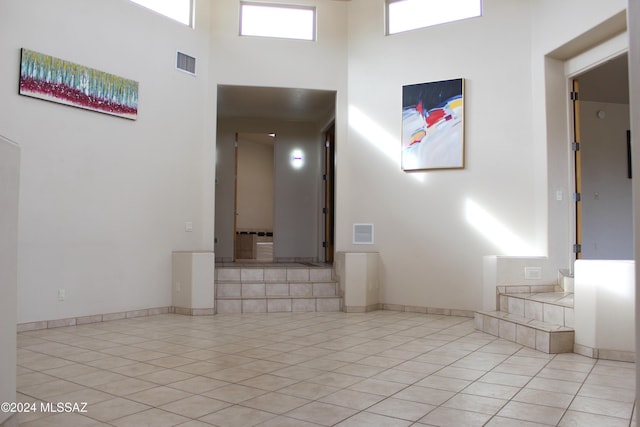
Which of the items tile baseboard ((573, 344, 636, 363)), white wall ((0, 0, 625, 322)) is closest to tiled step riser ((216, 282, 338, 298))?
white wall ((0, 0, 625, 322))

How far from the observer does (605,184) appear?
26.2ft

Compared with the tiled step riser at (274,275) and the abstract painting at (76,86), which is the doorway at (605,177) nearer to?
the tiled step riser at (274,275)

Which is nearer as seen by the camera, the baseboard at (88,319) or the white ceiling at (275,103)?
the baseboard at (88,319)

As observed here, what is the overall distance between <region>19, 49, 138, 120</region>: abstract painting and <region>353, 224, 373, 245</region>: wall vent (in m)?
3.26

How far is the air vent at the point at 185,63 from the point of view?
6.58 meters

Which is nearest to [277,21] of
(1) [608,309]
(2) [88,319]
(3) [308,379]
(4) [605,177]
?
(2) [88,319]

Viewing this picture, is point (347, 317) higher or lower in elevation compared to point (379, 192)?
lower

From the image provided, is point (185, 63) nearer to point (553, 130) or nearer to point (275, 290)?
point (275, 290)

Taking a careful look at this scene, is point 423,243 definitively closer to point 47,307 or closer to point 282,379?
point 282,379

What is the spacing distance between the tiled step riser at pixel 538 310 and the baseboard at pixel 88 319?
4.11 m

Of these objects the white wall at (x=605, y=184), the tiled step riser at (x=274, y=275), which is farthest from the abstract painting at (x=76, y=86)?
the white wall at (x=605, y=184)

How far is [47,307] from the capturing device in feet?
16.9

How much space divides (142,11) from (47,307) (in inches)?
144

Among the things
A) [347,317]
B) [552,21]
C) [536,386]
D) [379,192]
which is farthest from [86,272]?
[552,21]
